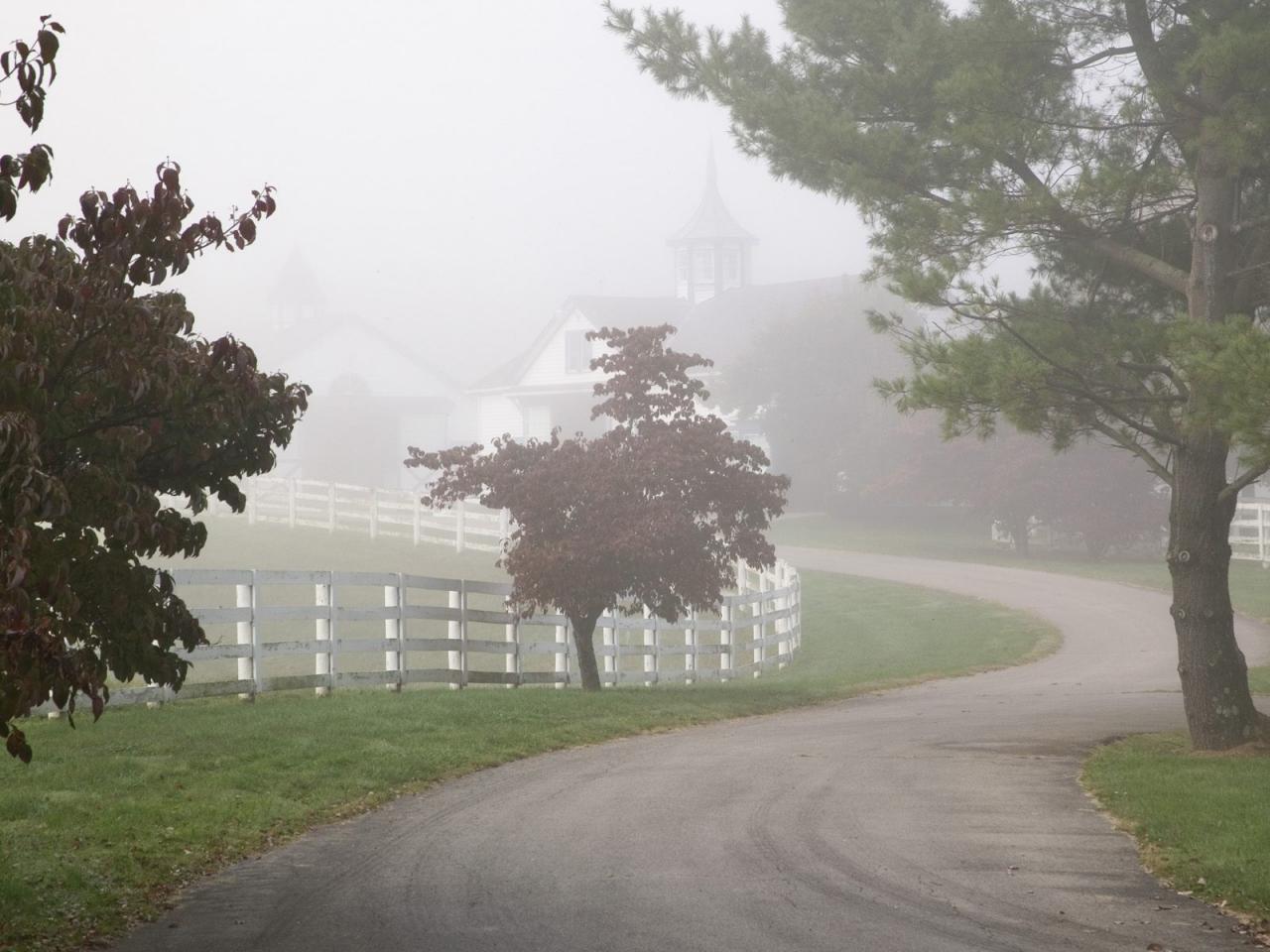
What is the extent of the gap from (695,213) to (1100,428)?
4030 inches

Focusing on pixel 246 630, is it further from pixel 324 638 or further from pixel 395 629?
pixel 395 629

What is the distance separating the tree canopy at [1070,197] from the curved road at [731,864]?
10.2 feet

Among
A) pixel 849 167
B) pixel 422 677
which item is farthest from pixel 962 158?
pixel 422 677

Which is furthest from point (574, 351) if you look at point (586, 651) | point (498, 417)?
point (586, 651)

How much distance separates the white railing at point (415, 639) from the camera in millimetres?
15477

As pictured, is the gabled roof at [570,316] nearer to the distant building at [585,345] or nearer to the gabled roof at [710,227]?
the distant building at [585,345]

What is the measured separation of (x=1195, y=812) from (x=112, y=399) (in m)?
7.60

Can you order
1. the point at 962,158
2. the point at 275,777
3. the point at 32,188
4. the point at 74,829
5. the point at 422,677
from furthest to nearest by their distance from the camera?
the point at 422,677
the point at 962,158
the point at 275,777
the point at 74,829
the point at 32,188

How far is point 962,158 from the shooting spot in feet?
49.9

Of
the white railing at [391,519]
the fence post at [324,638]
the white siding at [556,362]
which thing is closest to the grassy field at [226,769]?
the fence post at [324,638]

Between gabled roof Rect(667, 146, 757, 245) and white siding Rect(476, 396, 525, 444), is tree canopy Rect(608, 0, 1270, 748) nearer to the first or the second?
white siding Rect(476, 396, 525, 444)

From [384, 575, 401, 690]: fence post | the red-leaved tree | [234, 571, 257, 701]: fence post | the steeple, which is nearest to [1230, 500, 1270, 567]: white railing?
the red-leaved tree

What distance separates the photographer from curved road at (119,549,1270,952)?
7238mm

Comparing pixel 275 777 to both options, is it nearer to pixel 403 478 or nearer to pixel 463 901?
pixel 463 901
